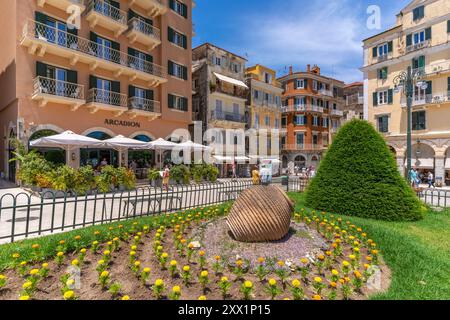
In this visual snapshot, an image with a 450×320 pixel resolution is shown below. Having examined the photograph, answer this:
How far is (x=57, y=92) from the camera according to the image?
16.6 metres

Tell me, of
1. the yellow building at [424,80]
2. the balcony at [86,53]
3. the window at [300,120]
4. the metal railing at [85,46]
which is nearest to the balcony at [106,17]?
the metal railing at [85,46]

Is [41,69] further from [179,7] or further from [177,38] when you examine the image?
[179,7]

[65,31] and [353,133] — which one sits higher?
[65,31]

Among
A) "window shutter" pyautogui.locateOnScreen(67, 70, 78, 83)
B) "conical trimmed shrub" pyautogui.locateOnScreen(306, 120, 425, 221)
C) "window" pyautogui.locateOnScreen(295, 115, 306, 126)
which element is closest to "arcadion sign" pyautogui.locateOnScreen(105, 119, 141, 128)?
"window shutter" pyautogui.locateOnScreen(67, 70, 78, 83)

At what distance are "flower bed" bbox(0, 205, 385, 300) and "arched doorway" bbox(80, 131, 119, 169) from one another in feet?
50.4

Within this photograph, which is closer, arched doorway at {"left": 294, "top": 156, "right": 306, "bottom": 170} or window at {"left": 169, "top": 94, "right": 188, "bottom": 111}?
window at {"left": 169, "top": 94, "right": 188, "bottom": 111}

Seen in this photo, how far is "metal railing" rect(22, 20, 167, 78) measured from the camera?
15.7m

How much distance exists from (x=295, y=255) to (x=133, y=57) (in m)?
21.6

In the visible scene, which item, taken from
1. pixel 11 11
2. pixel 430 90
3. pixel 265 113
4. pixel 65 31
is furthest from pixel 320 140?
pixel 11 11

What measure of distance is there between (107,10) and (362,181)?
2156 cm

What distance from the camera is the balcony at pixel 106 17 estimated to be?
715 inches

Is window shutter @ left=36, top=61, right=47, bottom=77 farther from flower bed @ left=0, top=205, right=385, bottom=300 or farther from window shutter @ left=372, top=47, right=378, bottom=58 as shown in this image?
window shutter @ left=372, top=47, right=378, bottom=58

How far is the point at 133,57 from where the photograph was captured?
21.2 m
